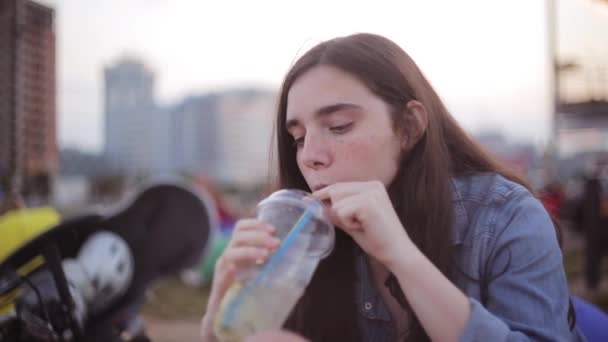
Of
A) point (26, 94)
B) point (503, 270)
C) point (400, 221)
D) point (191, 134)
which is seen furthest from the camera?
point (191, 134)

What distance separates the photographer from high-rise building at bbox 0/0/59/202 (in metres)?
3.10

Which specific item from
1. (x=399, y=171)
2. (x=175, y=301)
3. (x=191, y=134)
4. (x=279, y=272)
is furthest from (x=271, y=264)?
(x=191, y=134)

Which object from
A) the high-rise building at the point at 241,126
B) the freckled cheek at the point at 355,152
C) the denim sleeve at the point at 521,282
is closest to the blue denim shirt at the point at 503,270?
the denim sleeve at the point at 521,282

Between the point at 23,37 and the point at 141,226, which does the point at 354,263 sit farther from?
the point at 23,37

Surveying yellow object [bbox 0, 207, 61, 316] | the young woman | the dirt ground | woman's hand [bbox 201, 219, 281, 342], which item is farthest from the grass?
woman's hand [bbox 201, 219, 281, 342]

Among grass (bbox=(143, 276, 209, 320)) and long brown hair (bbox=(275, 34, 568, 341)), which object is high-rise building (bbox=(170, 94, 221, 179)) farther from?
long brown hair (bbox=(275, 34, 568, 341))

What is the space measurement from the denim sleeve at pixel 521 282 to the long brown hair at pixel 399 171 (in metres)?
0.12

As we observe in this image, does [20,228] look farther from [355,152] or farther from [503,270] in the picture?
[503,270]

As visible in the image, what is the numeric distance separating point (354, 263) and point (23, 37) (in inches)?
118

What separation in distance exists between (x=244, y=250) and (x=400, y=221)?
1.37ft

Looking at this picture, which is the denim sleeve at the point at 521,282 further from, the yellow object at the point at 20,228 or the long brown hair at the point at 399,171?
the yellow object at the point at 20,228

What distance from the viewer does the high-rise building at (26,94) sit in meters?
3.10

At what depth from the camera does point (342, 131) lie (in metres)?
1.03

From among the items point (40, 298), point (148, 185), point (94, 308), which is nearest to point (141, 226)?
point (148, 185)
